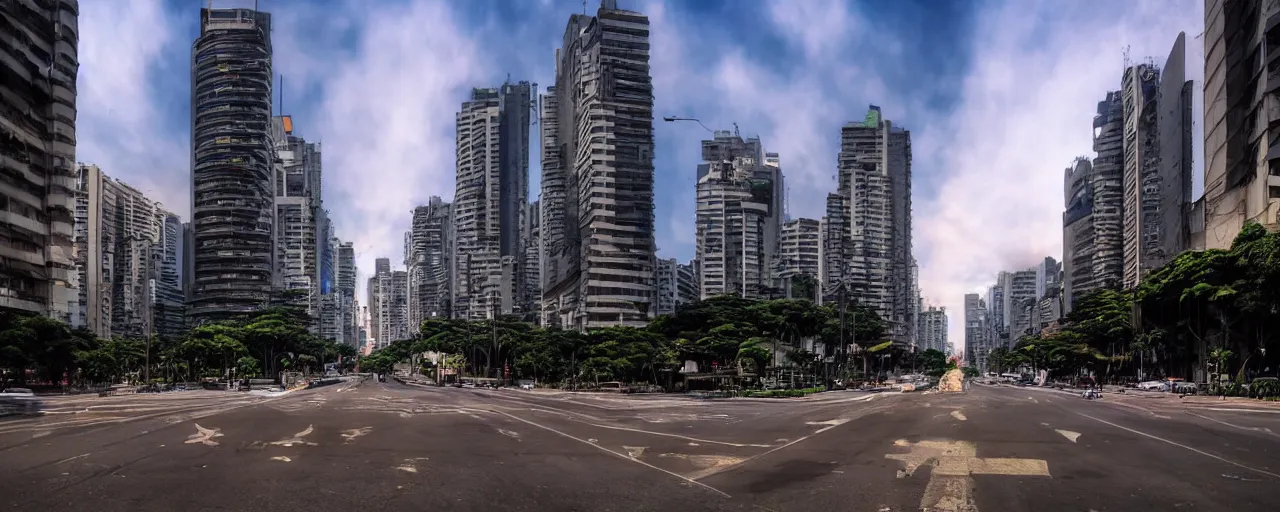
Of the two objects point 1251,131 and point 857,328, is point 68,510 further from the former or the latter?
point 857,328

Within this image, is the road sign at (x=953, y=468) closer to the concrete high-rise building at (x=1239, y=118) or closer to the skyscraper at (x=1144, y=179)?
the concrete high-rise building at (x=1239, y=118)

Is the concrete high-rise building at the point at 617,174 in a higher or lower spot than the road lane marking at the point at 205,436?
higher

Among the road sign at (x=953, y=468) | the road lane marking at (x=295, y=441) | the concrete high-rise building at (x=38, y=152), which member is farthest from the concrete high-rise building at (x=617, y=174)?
the road sign at (x=953, y=468)

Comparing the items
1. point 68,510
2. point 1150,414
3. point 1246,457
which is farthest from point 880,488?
point 1150,414

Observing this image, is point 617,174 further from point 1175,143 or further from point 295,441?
point 295,441

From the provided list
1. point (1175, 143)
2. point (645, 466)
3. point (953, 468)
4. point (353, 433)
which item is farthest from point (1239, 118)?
point (645, 466)

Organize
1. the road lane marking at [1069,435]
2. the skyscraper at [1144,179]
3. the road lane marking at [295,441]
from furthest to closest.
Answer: the skyscraper at [1144,179] < the road lane marking at [1069,435] < the road lane marking at [295,441]

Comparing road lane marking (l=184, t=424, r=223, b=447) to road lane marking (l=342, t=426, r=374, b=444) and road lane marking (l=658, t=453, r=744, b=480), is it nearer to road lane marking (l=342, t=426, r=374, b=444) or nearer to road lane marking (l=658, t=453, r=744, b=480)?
road lane marking (l=342, t=426, r=374, b=444)
